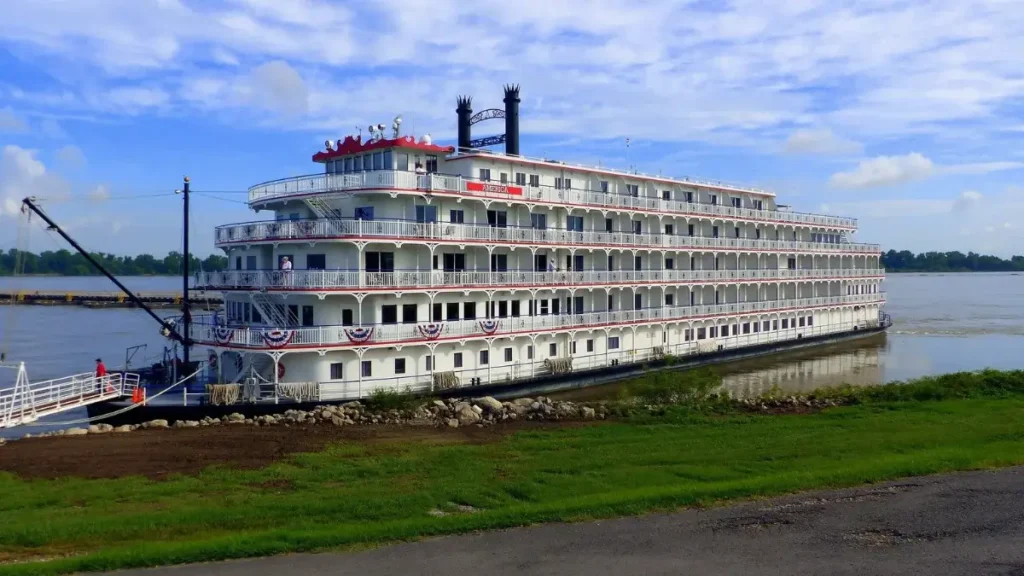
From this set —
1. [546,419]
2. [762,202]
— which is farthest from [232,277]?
[762,202]

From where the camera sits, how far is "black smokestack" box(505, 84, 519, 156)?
38875mm

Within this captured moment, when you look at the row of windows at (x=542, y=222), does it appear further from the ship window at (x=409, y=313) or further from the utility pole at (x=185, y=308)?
the utility pole at (x=185, y=308)

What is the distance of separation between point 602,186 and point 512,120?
580 centimetres

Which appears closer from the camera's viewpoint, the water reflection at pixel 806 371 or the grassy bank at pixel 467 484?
the grassy bank at pixel 467 484

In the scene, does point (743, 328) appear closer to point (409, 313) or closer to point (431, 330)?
point (431, 330)

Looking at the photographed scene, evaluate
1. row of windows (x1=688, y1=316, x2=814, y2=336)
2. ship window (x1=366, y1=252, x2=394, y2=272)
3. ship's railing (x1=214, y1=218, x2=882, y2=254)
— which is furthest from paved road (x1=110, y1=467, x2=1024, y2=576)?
row of windows (x1=688, y1=316, x2=814, y2=336)

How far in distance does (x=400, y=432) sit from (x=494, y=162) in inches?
597

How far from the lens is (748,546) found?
11930mm

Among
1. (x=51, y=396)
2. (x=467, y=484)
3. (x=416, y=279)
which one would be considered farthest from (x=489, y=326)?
(x=467, y=484)

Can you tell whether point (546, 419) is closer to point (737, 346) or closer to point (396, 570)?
point (396, 570)

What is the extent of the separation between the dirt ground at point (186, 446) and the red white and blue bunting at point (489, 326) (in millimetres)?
7489

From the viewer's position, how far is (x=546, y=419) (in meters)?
25.3

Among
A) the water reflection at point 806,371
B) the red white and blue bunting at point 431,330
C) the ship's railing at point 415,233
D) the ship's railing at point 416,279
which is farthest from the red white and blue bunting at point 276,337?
the water reflection at point 806,371

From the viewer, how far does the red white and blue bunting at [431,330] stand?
29.1 metres
